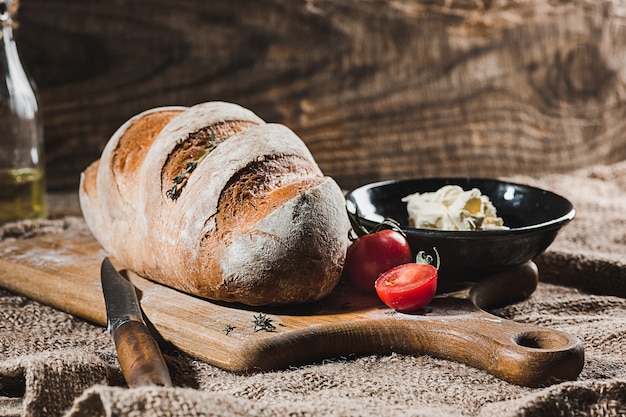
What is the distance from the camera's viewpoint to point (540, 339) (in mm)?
1616

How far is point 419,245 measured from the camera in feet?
6.69

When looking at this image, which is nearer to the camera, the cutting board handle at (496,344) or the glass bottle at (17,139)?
the cutting board handle at (496,344)

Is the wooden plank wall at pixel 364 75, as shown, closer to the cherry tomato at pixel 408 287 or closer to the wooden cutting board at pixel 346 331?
the wooden cutting board at pixel 346 331

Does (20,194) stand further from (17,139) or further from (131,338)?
(131,338)

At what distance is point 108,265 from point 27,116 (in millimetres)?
1014

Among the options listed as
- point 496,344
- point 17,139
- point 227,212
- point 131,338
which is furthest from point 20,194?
point 496,344

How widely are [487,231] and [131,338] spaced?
886 millimetres

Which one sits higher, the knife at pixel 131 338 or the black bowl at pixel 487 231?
the black bowl at pixel 487 231

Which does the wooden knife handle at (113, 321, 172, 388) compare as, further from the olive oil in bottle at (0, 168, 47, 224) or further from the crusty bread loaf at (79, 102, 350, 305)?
the olive oil in bottle at (0, 168, 47, 224)

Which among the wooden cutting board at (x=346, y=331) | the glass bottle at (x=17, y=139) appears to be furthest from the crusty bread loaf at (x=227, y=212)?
the glass bottle at (x=17, y=139)

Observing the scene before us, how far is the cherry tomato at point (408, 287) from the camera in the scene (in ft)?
5.74

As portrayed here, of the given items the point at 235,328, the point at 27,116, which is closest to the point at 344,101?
the point at 27,116

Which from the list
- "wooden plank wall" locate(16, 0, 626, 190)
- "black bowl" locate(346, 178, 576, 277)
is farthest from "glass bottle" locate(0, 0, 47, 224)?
"black bowl" locate(346, 178, 576, 277)

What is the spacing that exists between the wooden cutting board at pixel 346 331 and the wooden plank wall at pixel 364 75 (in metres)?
1.58
